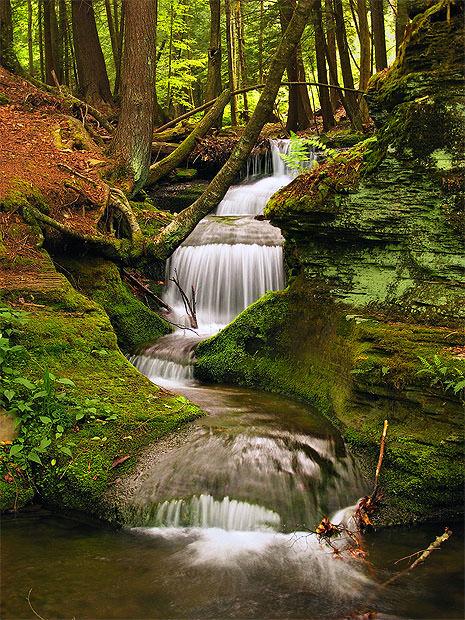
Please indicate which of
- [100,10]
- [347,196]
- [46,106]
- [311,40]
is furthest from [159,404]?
[100,10]

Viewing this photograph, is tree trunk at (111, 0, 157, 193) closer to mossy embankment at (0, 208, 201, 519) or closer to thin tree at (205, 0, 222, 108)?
mossy embankment at (0, 208, 201, 519)

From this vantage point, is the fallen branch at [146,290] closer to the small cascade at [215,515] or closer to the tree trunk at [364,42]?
the small cascade at [215,515]

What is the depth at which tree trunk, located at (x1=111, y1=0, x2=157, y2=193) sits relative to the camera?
1027cm

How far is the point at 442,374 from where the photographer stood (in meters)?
4.70

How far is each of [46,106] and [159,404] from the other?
31.3ft

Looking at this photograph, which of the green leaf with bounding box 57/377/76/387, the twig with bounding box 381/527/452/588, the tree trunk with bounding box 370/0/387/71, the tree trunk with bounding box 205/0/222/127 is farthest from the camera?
the tree trunk with bounding box 205/0/222/127

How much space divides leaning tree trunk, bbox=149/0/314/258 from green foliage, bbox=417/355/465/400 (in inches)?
167

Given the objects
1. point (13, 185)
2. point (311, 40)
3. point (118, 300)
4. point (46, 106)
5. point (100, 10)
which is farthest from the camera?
point (100, 10)

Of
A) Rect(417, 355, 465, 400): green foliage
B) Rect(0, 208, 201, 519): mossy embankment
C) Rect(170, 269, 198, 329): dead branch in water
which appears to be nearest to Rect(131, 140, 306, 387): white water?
Rect(170, 269, 198, 329): dead branch in water

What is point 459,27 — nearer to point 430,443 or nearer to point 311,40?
point 430,443

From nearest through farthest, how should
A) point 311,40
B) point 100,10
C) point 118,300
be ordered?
1. point 118,300
2. point 311,40
3. point 100,10

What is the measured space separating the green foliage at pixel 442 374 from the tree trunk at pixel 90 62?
41.6ft

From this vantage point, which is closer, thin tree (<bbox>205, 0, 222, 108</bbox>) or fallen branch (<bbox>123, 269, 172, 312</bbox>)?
fallen branch (<bbox>123, 269, 172, 312</bbox>)

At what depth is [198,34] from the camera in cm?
2336
